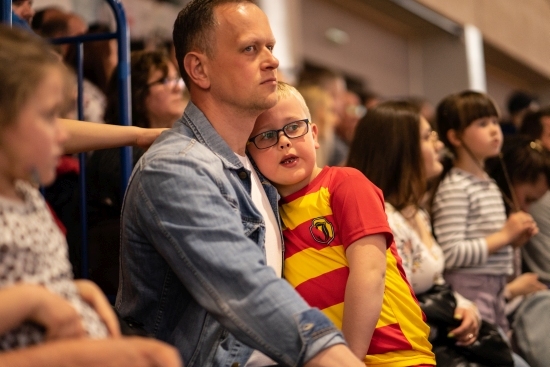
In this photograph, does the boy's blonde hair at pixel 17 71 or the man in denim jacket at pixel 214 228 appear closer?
the boy's blonde hair at pixel 17 71

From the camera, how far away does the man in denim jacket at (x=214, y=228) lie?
4.61 ft

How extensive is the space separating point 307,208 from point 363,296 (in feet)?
0.96

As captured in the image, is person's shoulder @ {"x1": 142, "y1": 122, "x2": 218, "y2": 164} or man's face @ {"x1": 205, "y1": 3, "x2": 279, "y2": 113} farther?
man's face @ {"x1": 205, "y1": 3, "x2": 279, "y2": 113}

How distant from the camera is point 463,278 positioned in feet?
9.36

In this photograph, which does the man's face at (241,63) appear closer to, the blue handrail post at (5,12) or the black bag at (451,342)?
the blue handrail post at (5,12)

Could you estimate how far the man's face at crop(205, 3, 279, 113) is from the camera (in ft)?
5.99

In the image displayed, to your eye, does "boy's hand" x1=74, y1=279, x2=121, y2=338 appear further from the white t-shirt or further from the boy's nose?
the boy's nose

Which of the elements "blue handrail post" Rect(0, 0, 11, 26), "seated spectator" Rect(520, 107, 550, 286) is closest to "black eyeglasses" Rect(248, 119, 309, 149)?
"blue handrail post" Rect(0, 0, 11, 26)

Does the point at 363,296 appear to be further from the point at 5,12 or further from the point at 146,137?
the point at 5,12

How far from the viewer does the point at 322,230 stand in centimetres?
187

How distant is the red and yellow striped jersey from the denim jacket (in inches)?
7.6

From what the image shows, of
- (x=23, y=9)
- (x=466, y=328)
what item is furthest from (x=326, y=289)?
(x=23, y=9)

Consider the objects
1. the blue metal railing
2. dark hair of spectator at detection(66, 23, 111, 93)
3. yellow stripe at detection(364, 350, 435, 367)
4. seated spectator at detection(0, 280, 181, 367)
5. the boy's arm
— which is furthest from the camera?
dark hair of spectator at detection(66, 23, 111, 93)

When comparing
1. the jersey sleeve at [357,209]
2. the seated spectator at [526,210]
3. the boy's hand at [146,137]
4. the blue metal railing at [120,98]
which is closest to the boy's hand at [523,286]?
the seated spectator at [526,210]
